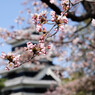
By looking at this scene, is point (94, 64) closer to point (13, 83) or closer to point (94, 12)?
point (94, 12)

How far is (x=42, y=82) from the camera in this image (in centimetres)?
2369

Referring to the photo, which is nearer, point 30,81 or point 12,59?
point 12,59

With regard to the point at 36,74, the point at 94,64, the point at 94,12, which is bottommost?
the point at 94,12

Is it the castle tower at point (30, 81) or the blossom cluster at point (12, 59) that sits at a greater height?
the castle tower at point (30, 81)

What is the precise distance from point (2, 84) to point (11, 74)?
7.62 ft

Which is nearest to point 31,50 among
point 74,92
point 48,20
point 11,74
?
point 48,20

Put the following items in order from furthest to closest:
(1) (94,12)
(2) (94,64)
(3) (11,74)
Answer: (3) (11,74) → (2) (94,64) → (1) (94,12)

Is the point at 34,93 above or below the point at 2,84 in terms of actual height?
below

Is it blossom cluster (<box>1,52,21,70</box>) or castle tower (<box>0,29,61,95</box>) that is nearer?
blossom cluster (<box>1,52,21,70</box>)

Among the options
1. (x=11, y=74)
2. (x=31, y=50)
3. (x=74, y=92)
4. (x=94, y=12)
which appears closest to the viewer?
(x=31, y=50)

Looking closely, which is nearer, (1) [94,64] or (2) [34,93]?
(1) [94,64]

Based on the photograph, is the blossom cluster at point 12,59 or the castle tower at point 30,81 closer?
the blossom cluster at point 12,59

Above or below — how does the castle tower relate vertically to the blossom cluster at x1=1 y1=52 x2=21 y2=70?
above

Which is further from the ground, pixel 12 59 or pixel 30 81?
pixel 30 81
